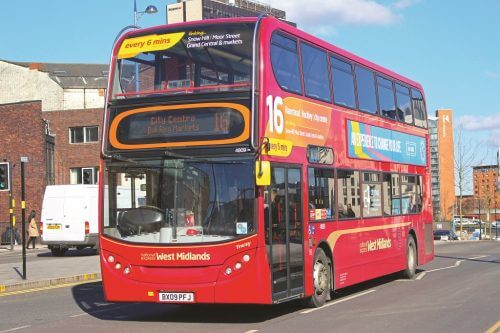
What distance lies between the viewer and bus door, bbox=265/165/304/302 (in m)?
10.2

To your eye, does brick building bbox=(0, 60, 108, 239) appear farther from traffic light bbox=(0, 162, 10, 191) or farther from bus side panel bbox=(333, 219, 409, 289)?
bus side panel bbox=(333, 219, 409, 289)

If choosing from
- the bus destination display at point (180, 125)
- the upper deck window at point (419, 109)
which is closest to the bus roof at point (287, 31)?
the bus destination display at point (180, 125)

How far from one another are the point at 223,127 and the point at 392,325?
3.75 m

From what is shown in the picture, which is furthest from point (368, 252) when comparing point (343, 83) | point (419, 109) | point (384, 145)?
point (419, 109)

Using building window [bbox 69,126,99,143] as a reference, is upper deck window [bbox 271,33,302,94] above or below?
below

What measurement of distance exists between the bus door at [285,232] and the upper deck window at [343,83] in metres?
2.51

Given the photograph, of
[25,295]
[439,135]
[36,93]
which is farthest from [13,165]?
[439,135]

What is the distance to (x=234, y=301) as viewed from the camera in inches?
386

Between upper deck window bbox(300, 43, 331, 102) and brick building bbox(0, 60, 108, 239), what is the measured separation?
34644mm

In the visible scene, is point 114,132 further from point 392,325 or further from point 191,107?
point 392,325

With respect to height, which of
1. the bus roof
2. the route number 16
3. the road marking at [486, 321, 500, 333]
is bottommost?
the road marking at [486, 321, 500, 333]

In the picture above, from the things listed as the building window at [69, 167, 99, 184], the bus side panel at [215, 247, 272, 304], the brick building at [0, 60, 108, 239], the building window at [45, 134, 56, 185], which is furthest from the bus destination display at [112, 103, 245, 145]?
the building window at [69, 167, 99, 184]

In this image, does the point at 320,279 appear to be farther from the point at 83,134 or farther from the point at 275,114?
the point at 83,134

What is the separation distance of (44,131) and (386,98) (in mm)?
33289
